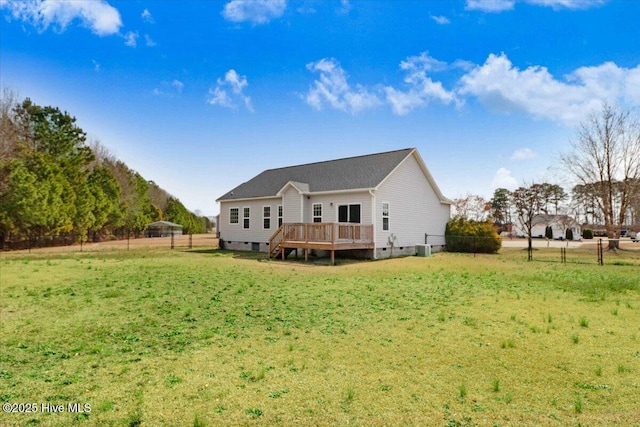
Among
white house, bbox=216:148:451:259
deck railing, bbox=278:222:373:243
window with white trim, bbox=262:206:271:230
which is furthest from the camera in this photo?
window with white trim, bbox=262:206:271:230

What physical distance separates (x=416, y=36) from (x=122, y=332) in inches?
685

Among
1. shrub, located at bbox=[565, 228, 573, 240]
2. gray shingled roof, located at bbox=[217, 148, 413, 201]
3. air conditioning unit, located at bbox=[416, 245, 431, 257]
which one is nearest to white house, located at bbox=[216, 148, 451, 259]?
gray shingled roof, located at bbox=[217, 148, 413, 201]

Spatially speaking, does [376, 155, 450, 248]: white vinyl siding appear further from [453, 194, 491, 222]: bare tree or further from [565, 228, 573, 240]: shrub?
[565, 228, 573, 240]: shrub

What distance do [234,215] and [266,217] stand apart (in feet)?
12.0

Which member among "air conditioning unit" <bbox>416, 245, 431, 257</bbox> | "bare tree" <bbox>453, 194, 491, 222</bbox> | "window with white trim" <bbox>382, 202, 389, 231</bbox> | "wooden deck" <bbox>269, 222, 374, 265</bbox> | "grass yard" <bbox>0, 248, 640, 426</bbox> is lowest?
"grass yard" <bbox>0, 248, 640, 426</bbox>

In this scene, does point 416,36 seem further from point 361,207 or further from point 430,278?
→ point 430,278

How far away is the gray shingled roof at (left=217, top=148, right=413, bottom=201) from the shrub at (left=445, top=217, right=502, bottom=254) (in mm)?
7260

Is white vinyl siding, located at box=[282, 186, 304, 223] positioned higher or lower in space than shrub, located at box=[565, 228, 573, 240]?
higher

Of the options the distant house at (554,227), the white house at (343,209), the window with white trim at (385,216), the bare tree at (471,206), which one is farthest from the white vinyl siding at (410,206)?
the distant house at (554,227)

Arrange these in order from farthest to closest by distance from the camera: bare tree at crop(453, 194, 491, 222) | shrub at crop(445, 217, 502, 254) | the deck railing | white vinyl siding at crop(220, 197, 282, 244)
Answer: bare tree at crop(453, 194, 491, 222) < white vinyl siding at crop(220, 197, 282, 244) < shrub at crop(445, 217, 502, 254) < the deck railing

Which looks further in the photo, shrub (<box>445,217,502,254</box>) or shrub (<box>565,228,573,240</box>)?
shrub (<box>565,228,573,240</box>)

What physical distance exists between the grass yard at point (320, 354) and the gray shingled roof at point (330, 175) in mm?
10418

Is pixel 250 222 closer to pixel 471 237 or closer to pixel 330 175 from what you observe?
pixel 330 175

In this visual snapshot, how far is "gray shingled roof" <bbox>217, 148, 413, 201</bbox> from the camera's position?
803 inches
